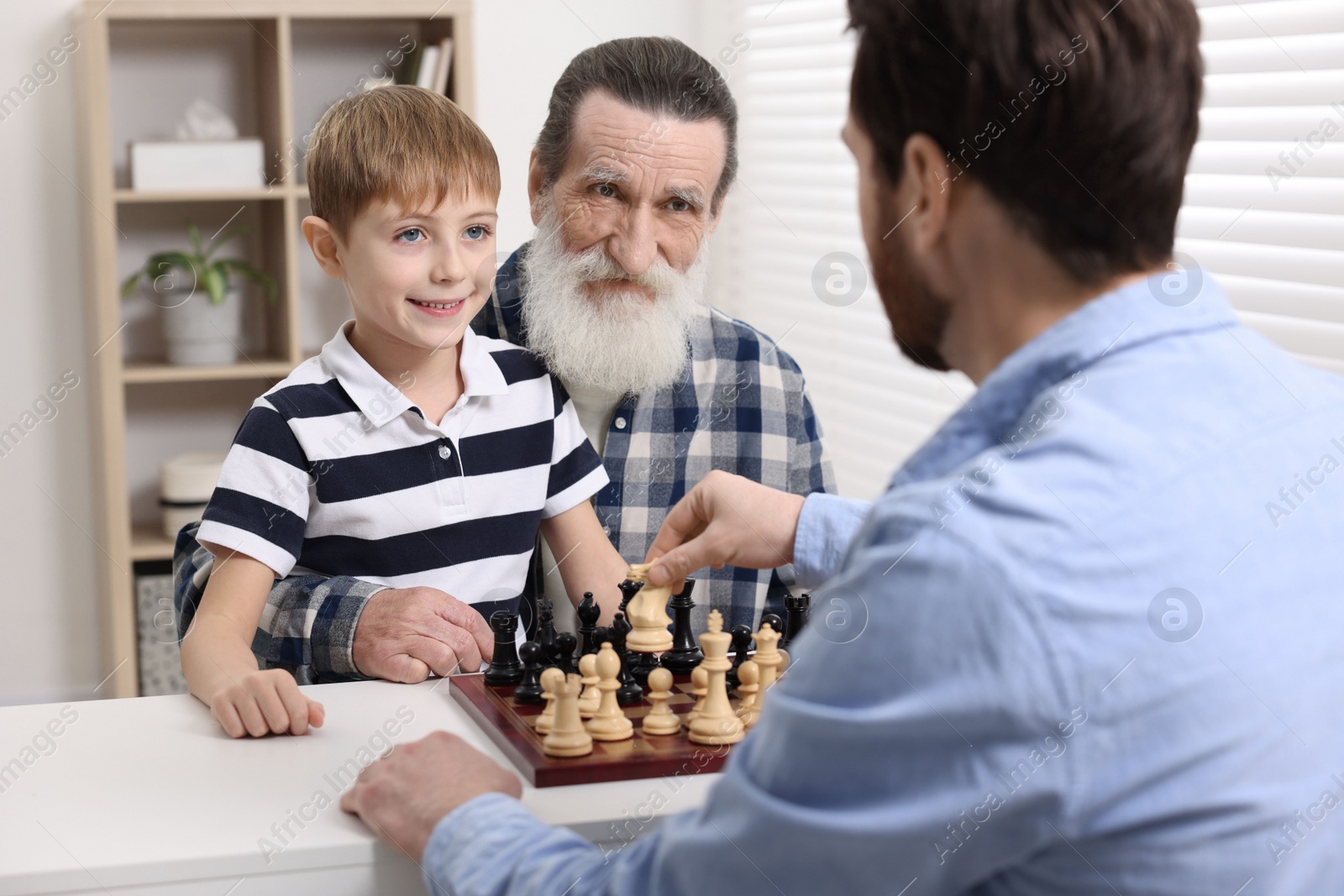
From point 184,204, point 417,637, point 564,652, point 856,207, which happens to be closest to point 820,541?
point 564,652

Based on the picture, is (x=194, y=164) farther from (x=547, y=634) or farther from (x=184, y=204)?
(x=547, y=634)

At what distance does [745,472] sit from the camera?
83.7 inches

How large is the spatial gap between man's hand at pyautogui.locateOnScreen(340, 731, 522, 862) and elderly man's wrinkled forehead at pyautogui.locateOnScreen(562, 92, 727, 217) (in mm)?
1086

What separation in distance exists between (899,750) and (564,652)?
0.68 m

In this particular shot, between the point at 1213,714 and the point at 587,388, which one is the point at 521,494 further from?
the point at 1213,714

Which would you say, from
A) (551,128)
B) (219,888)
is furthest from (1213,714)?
(551,128)

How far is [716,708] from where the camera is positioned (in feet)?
4.06

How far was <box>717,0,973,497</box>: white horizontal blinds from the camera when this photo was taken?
10.5 feet

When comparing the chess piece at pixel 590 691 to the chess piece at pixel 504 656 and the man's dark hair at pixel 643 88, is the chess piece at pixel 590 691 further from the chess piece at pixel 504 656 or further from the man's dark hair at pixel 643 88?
the man's dark hair at pixel 643 88

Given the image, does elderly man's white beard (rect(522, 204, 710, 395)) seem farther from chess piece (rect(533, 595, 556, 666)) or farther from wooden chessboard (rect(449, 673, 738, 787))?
wooden chessboard (rect(449, 673, 738, 787))

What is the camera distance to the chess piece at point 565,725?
1.18 meters

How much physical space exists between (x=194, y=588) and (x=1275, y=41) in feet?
6.01

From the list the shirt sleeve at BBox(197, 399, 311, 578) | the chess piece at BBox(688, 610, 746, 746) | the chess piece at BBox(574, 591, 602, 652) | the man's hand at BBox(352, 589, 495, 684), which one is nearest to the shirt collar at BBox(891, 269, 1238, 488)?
the chess piece at BBox(688, 610, 746, 746)

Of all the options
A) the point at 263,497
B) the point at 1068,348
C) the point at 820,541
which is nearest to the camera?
the point at 1068,348
